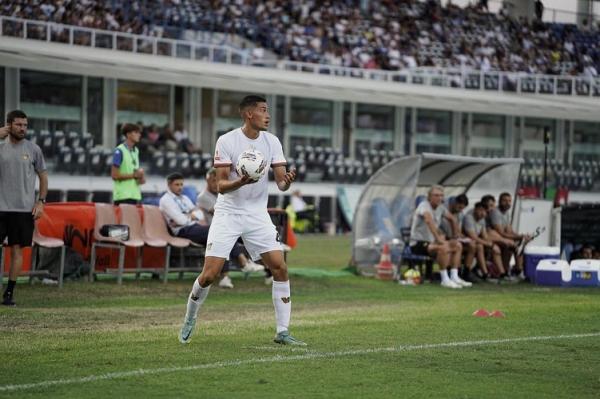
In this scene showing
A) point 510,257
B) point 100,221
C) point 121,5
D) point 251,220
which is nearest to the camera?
point 251,220

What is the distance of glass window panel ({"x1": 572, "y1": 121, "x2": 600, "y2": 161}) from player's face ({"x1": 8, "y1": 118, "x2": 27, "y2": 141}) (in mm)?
41177

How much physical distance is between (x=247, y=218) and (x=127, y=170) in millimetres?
7771

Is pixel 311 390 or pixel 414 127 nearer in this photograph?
pixel 311 390

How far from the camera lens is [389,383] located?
8000 millimetres

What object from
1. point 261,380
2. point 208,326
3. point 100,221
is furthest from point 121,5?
point 261,380

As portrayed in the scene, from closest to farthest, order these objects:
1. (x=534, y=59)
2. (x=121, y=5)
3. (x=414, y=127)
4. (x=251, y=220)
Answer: (x=251, y=220), (x=121, y=5), (x=414, y=127), (x=534, y=59)

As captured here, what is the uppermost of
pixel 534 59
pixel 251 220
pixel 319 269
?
pixel 534 59

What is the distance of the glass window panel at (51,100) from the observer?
1421 inches

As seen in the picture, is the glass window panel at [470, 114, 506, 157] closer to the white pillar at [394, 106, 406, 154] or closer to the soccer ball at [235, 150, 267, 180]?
the white pillar at [394, 106, 406, 154]

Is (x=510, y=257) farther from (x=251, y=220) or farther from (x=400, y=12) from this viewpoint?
(x=400, y=12)

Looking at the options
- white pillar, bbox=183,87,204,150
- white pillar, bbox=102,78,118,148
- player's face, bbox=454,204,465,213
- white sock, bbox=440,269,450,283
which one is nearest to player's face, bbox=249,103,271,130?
white sock, bbox=440,269,450,283

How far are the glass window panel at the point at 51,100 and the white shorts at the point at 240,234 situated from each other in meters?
26.3

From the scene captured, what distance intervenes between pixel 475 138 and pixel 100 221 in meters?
34.5

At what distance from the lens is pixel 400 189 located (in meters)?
21.0
